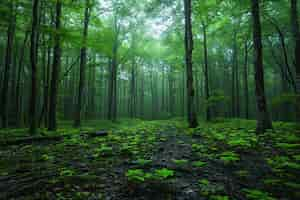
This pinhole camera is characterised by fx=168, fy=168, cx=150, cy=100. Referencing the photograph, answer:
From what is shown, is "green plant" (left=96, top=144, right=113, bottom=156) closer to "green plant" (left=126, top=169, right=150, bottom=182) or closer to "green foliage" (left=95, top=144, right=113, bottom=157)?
"green foliage" (left=95, top=144, right=113, bottom=157)

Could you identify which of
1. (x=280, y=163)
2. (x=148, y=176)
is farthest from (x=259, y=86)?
(x=148, y=176)

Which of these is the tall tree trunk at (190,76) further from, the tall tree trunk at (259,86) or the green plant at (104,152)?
the green plant at (104,152)

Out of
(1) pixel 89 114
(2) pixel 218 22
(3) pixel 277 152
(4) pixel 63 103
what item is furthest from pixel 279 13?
(4) pixel 63 103

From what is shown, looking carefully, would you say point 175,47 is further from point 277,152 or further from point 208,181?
point 208,181

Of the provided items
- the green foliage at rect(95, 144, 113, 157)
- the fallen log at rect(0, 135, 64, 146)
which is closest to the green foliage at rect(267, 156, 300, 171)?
the green foliage at rect(95, 144, 113, 157)

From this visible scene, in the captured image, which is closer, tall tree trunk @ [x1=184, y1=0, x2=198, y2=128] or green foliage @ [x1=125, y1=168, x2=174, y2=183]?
green foliage @ [x1=125, y1=168, x2=174, y2=183]

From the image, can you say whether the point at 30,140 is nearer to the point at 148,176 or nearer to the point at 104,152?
the point at 104,152

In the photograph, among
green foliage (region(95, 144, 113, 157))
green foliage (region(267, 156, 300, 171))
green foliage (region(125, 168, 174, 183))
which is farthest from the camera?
green foliage (region(95, 144, 113, 157))

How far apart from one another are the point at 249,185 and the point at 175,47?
15.2m

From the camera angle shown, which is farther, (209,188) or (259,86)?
(259,86)

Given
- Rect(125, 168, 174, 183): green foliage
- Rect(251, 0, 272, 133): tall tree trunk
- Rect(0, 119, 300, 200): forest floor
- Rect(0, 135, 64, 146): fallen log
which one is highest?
Rect(251, 0, 272, 133): tall tree trunk

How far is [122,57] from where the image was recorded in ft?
66.1

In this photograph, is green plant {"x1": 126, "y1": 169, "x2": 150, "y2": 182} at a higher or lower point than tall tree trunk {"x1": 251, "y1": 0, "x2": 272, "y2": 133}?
lower

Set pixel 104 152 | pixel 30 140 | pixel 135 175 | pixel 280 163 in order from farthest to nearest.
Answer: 1. pixel 30 140
2. pixel 104 152
3. pixel 280 163
4. pixel 135 175
